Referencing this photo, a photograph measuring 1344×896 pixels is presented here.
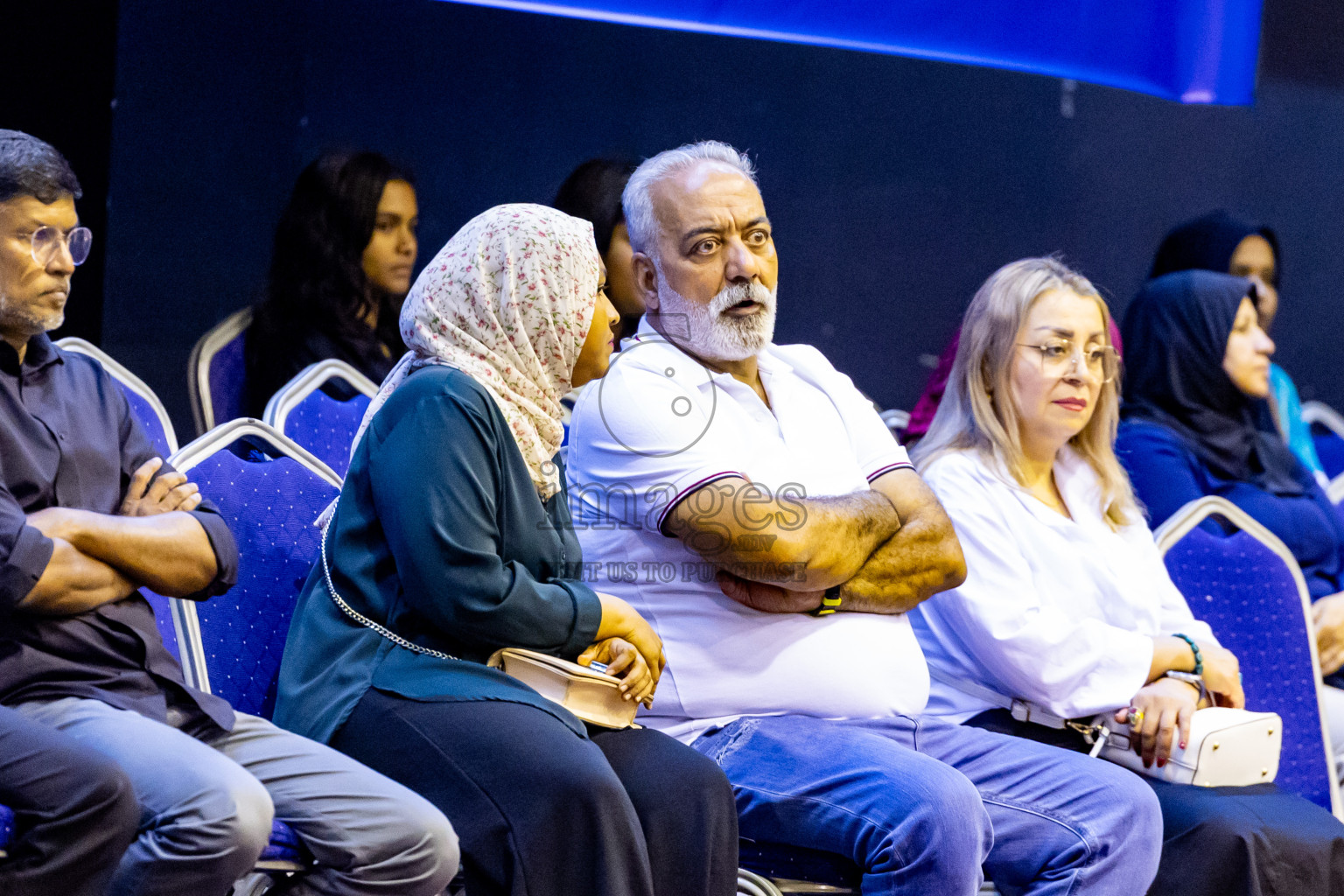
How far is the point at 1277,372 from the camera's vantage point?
16.8 feet

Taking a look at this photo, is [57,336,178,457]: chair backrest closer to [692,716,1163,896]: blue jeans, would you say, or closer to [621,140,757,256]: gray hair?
[621,140,757,256]: gray hair

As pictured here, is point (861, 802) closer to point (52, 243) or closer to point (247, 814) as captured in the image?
point (247, 814)

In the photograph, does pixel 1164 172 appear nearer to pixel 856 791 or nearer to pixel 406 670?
pixel 856 791

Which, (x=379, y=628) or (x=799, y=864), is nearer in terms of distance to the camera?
(x=379, y=628)

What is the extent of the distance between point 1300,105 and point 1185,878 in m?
4.01

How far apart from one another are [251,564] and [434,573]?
0.63 metres

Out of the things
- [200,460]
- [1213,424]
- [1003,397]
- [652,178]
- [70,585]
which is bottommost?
[70,585]

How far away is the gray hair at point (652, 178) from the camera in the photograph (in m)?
2.93

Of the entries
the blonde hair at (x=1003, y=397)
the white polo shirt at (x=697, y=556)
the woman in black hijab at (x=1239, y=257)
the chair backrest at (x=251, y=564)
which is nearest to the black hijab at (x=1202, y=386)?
the woman in black hijab at (x=1239, y=257)

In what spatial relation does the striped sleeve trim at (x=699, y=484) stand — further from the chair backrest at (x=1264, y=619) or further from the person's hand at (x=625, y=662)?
the chair backrest at (x=1264, y=619)

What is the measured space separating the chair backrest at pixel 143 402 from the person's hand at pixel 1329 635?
2.93 meters

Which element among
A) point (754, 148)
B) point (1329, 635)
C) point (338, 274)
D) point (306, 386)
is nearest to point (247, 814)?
point (306, 386)

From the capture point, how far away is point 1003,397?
10.5ft

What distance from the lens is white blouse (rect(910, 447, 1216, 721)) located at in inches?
111
